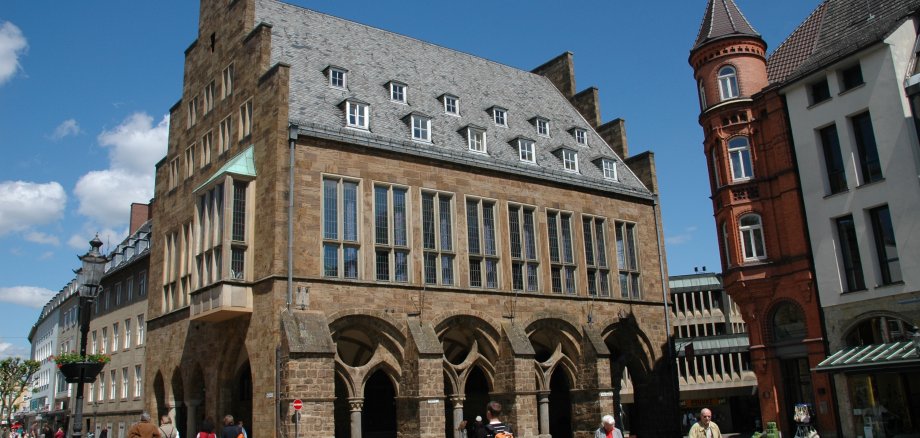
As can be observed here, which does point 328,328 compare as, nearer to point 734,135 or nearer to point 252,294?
point 252,294

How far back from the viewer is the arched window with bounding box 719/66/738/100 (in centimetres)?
3081

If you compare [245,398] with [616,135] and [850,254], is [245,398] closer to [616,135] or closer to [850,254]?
[616,135]

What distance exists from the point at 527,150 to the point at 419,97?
217 inches

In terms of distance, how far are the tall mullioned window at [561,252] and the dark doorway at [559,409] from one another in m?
7.23

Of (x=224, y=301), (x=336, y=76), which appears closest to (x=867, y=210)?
(x=336, y=76)

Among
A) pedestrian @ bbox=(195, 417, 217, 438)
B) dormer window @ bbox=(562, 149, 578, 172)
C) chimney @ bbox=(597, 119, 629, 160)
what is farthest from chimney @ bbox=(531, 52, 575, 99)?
pedestrian @ bbox=(195, 417, 217, 438)

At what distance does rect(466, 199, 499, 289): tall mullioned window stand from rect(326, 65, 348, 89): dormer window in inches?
280

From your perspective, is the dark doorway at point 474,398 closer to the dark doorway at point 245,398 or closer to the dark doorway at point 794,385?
the dark doorway at point 245,398

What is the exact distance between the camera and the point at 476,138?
33438 mm

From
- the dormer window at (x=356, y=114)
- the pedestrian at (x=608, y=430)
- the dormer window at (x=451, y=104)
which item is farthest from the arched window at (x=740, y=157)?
the pedestrian at (x=608, y=430)

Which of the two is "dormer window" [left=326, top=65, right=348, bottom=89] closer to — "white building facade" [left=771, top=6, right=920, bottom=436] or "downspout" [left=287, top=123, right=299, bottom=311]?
"downspout" [left=287, top=123, right=299, bottom=311]

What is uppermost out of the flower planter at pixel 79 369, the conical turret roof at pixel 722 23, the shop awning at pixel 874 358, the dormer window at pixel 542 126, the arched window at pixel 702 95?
the conical turret roof at pixel 722 23

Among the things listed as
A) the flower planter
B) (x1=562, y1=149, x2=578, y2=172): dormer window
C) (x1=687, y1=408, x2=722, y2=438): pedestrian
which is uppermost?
(x1=562, y1=149, x2=578, y2=172): dormer window

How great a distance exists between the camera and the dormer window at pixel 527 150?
34.9 meters
